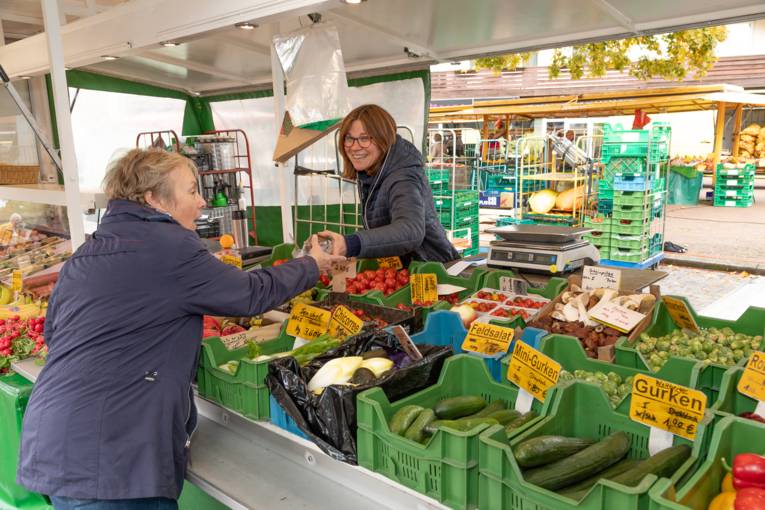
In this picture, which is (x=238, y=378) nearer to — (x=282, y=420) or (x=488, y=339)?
(x=282, y=420)

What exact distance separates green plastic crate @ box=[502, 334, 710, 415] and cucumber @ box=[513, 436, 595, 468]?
0.43 m

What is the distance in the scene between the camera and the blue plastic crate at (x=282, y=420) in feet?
6.51

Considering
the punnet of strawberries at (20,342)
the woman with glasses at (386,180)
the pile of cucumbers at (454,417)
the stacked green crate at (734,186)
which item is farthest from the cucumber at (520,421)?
the stacked green crate at (734,186)

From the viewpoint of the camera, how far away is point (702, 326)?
257 centimetres

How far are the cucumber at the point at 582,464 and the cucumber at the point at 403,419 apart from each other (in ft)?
1.18

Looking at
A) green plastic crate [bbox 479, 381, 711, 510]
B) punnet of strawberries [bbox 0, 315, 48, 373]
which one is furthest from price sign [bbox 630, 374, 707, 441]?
punnet of strawberries [bbox 0, 315, 48, 373]

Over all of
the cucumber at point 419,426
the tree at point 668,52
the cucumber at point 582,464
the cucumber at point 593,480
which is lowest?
the cucumber at point 593,480

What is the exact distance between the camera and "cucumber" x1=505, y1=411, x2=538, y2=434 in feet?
5.52

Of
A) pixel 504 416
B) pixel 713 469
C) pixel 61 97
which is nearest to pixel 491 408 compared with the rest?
pixel 504 416

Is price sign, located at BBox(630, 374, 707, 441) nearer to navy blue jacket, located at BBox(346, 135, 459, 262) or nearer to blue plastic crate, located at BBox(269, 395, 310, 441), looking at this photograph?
blue plastic crate, located at BBox(269, 395, 310, 441)

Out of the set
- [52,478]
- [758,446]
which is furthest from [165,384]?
[758,446]

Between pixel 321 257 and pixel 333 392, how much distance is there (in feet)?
2.66

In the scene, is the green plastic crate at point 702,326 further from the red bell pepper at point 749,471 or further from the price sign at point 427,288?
the price sign at point 427,288

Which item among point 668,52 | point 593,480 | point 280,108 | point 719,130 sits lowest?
point 593,480
